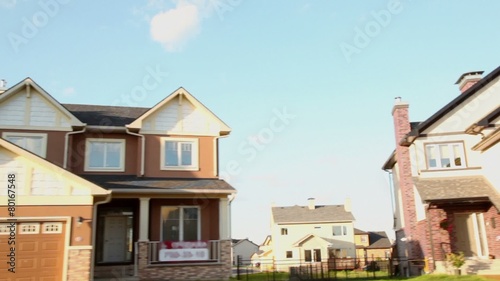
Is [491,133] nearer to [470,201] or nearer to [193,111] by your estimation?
[470,201]

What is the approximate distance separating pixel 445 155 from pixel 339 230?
33.2 metres

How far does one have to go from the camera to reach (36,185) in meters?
13.7

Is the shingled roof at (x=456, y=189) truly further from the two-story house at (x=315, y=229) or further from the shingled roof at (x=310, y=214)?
the shingled roof at (x=310, y=214)

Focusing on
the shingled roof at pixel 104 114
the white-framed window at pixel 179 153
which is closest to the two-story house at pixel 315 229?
the shingled roof at pixel 104 114

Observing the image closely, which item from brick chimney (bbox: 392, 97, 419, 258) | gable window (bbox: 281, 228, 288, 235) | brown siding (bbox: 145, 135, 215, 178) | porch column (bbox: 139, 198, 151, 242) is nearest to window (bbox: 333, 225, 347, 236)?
gable window (bbox: 281, 228, 288, 235)

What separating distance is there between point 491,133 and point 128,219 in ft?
50.9

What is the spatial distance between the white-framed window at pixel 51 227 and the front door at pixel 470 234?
52.6 feet

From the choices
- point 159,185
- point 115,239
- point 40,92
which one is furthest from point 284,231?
point 40,92

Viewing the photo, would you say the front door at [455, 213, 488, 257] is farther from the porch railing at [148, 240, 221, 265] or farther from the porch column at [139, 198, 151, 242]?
the porch column at [139, 198, 151, 242]

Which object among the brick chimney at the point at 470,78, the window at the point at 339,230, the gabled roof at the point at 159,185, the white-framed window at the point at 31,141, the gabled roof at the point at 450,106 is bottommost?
the window at the point at 339,230

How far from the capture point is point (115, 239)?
18141mm

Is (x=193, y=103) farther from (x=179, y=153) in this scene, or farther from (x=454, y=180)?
(x=454, y=180)

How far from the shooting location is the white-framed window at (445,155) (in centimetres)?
2019

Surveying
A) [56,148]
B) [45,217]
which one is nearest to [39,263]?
[45,217]
